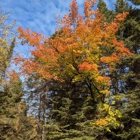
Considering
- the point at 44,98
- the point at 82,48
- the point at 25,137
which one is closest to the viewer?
the point at 82,48

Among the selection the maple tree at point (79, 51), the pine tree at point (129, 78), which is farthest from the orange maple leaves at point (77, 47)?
the pine tree at point (129, 78)

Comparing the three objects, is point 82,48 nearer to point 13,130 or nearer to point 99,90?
point 99,90

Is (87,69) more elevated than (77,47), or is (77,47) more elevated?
(77,47)

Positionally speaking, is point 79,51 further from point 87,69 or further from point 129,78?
point 129,78

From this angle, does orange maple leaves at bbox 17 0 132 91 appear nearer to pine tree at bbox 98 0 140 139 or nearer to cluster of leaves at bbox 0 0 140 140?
cluster of leaves at bbox 0 0 140 140

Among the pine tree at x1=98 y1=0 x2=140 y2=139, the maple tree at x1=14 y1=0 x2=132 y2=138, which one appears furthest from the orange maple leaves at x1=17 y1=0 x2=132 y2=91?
the pine tree at x1=98 y1=0 x2=140 y2=139

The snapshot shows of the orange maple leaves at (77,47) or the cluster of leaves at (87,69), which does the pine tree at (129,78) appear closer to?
the cluster of leaves at (87,69)

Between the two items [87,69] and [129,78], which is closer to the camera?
[87,69]

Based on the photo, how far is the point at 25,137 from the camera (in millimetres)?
24109

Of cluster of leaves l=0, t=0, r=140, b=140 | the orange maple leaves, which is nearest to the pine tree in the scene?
cluster of leaves l=0, t=0, r=140, b=140

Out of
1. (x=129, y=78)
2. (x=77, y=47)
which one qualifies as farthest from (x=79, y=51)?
(x=129, y=78)

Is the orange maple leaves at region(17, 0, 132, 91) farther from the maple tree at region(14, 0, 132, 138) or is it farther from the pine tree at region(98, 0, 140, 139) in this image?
the pine tree at region(98, 0, 140, 139)

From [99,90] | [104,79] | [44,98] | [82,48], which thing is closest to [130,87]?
[99,90]

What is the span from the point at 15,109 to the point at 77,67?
574 inches
